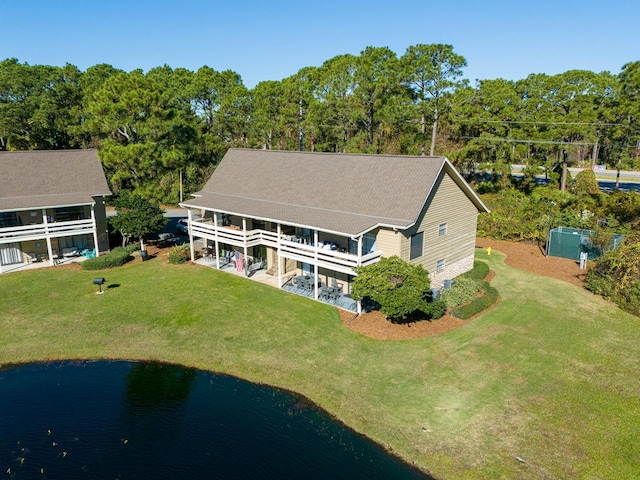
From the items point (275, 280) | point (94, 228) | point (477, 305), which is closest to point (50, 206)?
point (94, 228)

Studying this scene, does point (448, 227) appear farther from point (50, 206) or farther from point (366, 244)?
point (50, 206)

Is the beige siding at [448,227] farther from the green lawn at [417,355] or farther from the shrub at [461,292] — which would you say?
the green lawn at [417,355]

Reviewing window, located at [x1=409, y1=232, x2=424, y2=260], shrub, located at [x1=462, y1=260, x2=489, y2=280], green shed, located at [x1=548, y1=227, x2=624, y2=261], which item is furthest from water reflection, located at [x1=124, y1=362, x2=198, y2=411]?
green shed, located at [x1=548, y1=227, x2=624, y2=261]

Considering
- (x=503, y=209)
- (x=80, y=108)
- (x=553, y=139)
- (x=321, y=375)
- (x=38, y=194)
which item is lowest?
(x=321, y=375)

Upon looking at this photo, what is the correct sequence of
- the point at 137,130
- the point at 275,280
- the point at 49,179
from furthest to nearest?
the point at 137,130 < the point at 49,179 < the point at 275,280

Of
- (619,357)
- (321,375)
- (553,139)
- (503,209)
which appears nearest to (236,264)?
(321,375)

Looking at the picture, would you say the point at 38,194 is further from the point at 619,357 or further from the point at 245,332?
the point at 619,357

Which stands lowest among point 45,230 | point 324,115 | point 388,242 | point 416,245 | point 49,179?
point 45,230
